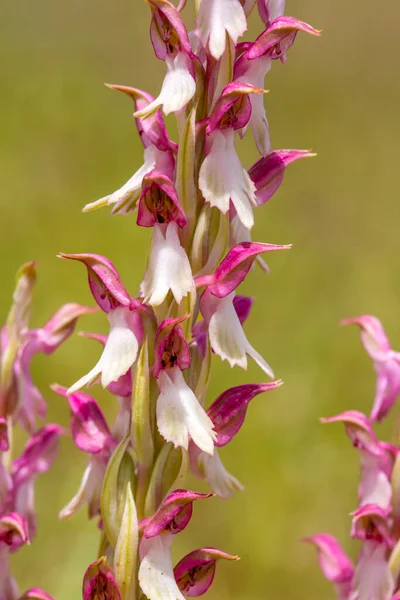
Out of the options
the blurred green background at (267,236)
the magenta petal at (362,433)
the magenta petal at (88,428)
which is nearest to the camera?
the magenta petal at (88,428)

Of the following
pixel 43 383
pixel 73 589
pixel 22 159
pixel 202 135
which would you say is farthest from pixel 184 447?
pixel 22 159

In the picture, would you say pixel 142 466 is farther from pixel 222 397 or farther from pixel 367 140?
pixel 367 140

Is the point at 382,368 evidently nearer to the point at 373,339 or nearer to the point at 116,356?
the point at 373,339

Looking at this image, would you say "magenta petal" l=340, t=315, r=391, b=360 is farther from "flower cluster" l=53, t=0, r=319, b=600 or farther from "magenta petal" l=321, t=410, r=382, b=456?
"flower cluster" l=53, t=0, r=319, b=600

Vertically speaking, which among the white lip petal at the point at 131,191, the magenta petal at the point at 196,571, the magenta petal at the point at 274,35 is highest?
the magenta petal at the point at 274,35

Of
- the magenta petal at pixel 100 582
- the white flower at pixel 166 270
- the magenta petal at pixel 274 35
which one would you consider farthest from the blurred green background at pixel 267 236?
the magenta petal at pixel 274 35

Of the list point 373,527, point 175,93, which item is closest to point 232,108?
point 175,93

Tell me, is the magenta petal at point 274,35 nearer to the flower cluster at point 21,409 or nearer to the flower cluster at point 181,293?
the flower cluster at point 181,293
